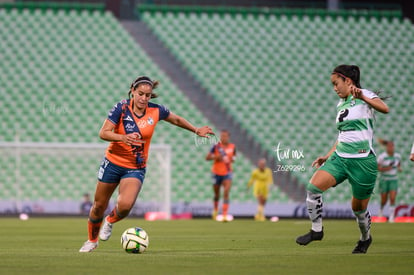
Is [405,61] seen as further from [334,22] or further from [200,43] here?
[200,43]

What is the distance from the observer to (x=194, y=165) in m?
28.1

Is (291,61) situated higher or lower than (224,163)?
higher

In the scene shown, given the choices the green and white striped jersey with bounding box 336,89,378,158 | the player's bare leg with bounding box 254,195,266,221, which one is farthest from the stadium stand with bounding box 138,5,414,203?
the green and white striped jersey with bounding box 336,89,378,158

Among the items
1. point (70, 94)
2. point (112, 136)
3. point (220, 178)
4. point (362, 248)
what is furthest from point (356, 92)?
point (70, 94)

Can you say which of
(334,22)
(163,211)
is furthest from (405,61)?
(163,211)

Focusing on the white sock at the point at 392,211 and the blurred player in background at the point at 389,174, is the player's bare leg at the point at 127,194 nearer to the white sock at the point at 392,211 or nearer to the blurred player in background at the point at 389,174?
the white sock at the point at 392,211

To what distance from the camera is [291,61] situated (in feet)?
104

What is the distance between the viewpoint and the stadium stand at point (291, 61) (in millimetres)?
29672

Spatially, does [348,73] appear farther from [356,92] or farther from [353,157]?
[353,157]

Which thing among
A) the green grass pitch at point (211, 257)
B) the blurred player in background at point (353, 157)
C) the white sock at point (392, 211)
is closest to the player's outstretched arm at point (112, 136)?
the green grass pitch at point (211, 257)

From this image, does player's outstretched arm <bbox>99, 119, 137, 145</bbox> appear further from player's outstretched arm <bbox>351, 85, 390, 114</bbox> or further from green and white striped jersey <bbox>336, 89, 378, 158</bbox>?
player's outstretched arm <bbox>351, 85, 390, 114</bbox>

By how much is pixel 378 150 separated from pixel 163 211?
29.4 ft

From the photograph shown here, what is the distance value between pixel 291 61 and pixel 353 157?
71.3ft

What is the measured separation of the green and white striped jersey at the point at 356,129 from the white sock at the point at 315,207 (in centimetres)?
64
